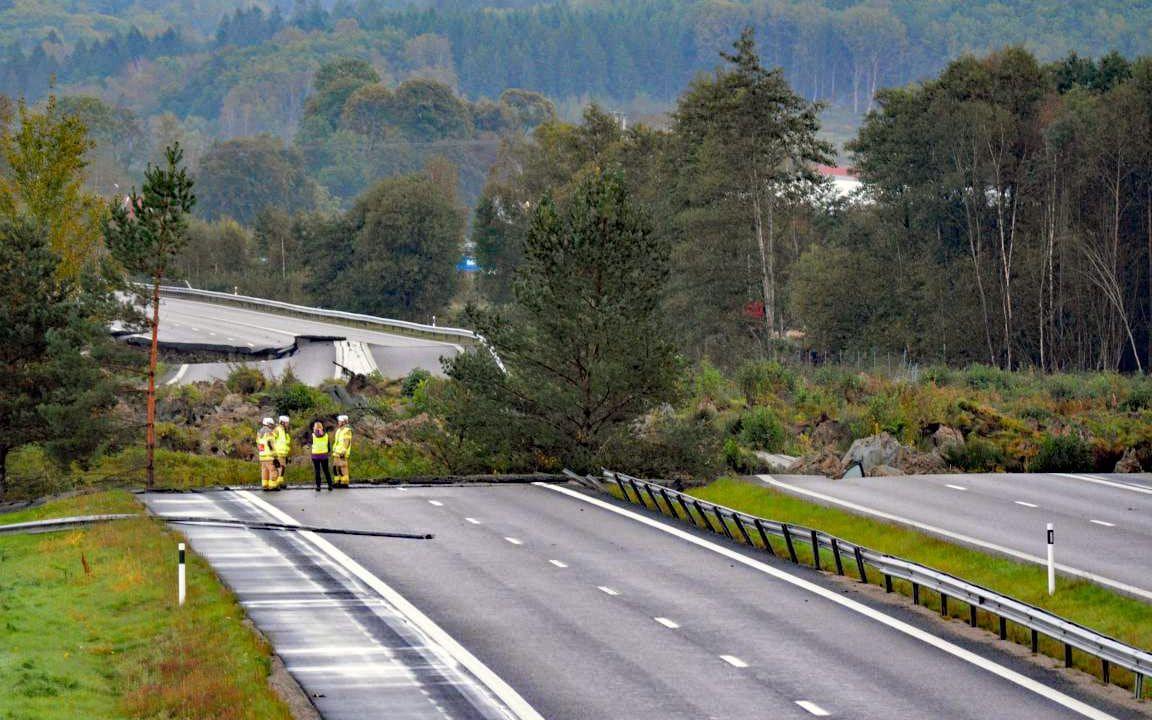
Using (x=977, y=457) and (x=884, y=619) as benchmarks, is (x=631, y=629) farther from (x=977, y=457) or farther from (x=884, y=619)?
(x=977, y=457)

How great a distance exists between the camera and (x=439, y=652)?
20141mm

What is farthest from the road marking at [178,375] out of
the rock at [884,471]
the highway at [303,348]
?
the rock at [884,471]

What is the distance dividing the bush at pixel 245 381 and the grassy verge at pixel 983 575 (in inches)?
1234

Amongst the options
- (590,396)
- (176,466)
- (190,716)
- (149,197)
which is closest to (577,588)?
(190,716)

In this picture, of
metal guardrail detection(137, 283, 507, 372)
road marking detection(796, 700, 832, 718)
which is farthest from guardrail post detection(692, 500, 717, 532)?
metal guardrail detection(137, 283, 507, 372)

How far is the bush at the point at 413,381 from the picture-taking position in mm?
61656

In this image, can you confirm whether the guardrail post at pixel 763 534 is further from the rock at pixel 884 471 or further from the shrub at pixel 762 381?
the shrub at pixel 762 381

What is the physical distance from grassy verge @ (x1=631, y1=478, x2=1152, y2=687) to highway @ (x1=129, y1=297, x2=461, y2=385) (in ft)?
99.0

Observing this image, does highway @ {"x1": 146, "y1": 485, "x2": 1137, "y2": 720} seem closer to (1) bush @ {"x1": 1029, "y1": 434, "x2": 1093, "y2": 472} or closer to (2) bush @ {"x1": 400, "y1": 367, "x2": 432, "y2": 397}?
(1) bush @ {"x1": 1029, "y1": 434, "x2": 1093, "y2": 472}

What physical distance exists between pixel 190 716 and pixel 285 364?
49.4 meters

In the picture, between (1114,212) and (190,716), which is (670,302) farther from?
(190,716)

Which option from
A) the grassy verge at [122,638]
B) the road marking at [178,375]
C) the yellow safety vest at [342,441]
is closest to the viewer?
the grassy verge at [122,638]

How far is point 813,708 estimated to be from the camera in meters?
17.7

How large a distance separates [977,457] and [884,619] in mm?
23862
